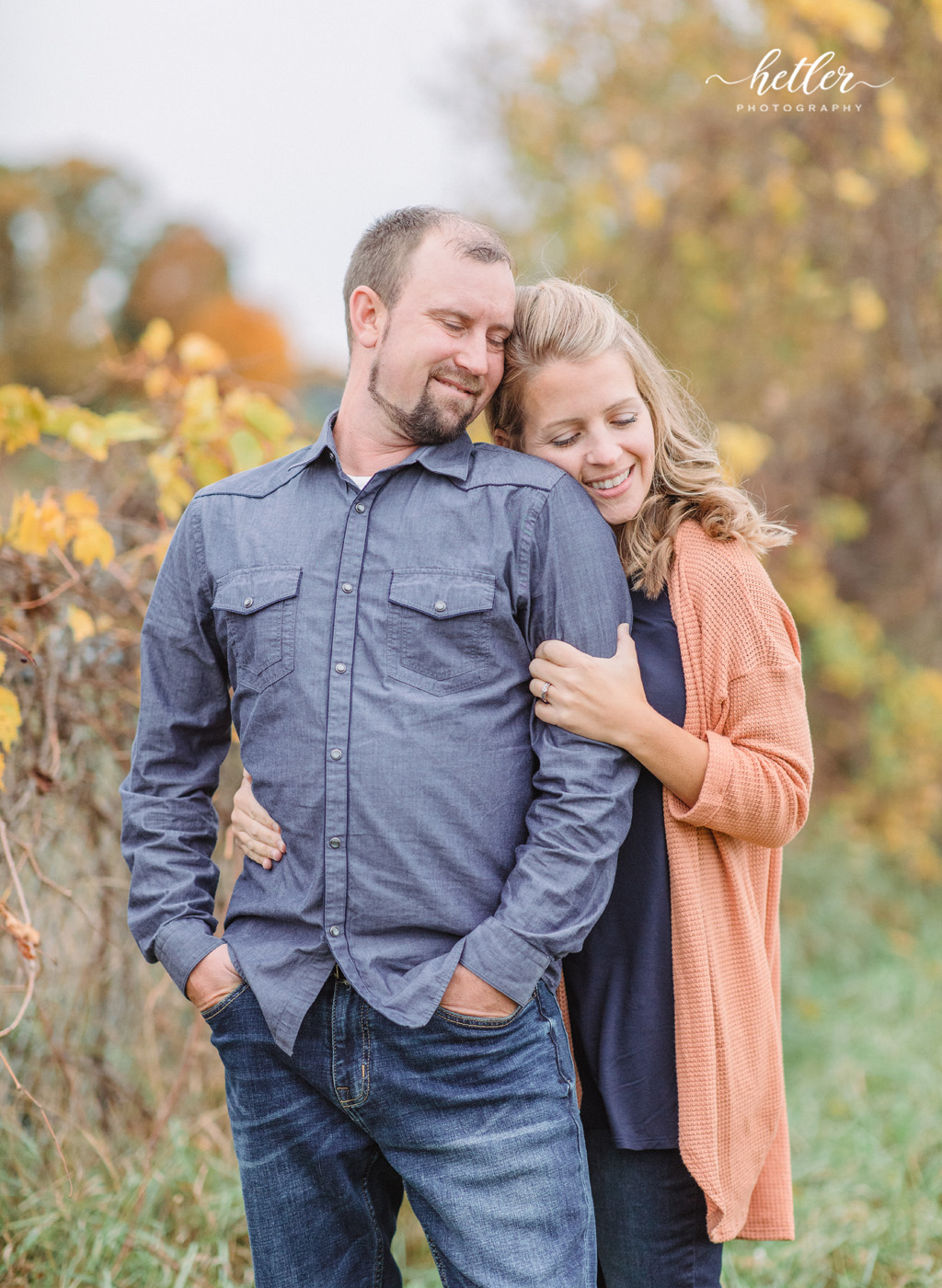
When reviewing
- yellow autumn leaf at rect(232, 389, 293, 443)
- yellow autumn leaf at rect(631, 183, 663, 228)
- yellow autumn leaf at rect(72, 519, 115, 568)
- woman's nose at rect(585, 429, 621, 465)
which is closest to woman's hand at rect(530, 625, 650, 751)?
woman's nose at rect(585, 429, 621, 465)

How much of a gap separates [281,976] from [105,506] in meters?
1.66

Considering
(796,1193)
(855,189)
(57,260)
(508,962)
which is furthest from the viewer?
(57,260)

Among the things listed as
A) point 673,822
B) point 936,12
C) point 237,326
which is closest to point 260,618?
point 673,822

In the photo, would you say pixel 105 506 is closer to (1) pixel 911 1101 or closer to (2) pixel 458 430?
(2) pixel 458 430

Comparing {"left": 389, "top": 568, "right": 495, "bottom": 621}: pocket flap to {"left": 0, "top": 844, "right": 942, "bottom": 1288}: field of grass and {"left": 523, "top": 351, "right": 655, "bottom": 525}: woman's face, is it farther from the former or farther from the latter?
{"left": 0, "top": 844, "right": 942, "bottom": 1288}: field of grass

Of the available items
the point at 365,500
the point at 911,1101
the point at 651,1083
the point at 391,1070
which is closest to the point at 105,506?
the point at 365,500

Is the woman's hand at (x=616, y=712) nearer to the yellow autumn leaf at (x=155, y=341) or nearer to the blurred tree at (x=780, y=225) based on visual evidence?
the yellow autumn leaf at (x=155, y=341)

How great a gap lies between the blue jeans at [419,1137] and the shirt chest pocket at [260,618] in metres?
0.50

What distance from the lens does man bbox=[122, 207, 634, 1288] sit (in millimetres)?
1596

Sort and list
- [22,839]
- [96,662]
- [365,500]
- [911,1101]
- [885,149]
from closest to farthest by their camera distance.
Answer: [365,500] → [22,839] → [96,662] → [911,1101] → [885,149]

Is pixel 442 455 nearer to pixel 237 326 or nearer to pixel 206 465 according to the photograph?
pixel 206 465

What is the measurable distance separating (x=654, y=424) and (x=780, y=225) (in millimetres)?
3930

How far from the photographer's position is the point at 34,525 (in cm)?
226

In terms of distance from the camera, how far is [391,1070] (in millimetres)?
1617
